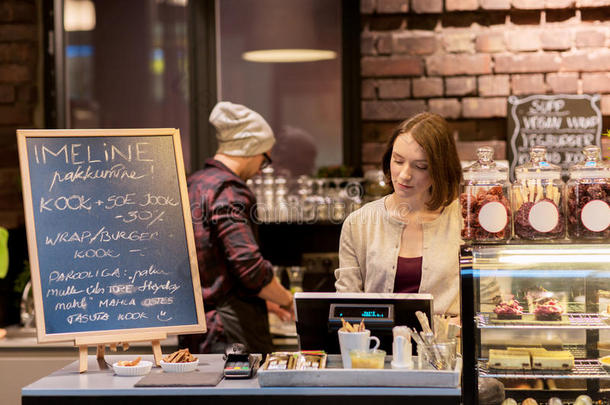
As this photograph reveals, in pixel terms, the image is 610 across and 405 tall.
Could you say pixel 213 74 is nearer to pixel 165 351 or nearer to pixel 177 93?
pixel 177 93

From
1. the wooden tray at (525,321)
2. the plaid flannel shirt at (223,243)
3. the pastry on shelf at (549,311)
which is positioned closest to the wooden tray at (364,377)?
the wooden tray at (525,321)

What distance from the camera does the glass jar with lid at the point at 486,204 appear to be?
6.80 feet

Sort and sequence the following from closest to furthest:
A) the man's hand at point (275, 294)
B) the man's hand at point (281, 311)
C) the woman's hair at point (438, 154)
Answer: the woman's hair at point (438, 154), the man's hand at point (275, 294), the man's hand at point (281, 311)

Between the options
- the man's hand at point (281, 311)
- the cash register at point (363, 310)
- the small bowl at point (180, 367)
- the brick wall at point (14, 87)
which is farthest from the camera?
the brick wall at point (14, 87)

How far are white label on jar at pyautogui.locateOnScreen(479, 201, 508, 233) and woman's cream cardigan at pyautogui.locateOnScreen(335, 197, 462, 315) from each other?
1.74 ft

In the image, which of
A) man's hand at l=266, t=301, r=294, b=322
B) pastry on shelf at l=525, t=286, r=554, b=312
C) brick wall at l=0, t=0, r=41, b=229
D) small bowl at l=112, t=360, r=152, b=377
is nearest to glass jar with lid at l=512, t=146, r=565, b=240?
pastry on shelf at l=525, t=286, r=554, b=312

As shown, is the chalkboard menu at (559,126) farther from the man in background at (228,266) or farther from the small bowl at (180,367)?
the small bowl at (180,367)

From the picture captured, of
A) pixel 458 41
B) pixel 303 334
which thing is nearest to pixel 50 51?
pixel 458 41

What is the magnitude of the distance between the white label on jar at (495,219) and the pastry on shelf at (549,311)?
270mm

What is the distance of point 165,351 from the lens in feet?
11.8

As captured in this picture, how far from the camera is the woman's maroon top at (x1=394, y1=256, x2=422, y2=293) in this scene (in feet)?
8.59

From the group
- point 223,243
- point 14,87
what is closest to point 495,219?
point 223,243

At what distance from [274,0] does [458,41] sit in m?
1.13

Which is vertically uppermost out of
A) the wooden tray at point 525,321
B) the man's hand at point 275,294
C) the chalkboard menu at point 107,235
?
the chalkboard menu at point 107,235
